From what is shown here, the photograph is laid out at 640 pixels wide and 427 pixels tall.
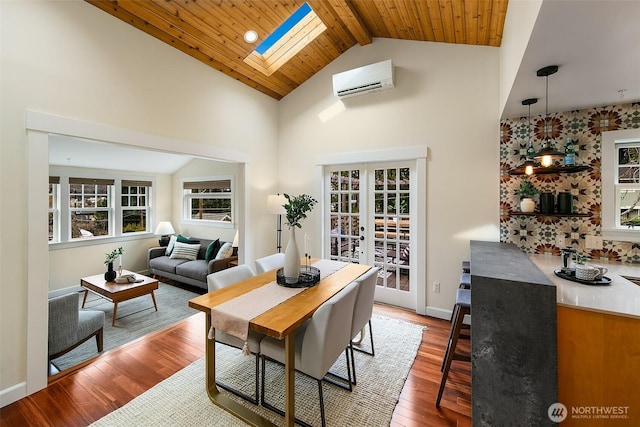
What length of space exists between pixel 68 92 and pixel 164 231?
384 cm

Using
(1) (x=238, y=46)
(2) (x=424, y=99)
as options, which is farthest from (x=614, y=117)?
(1) (x=238, y=46)

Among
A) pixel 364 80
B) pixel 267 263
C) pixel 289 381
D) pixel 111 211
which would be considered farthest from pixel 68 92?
pixel 111 211

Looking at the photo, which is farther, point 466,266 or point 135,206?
point 135,206

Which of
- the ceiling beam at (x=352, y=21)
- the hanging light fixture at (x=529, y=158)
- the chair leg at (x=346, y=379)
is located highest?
the ceiling beam at (x=352, y=21)

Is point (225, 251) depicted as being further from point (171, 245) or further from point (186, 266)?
point (171, 245)

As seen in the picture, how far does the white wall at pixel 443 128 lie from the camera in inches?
115

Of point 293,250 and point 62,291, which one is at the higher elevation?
point 293,250

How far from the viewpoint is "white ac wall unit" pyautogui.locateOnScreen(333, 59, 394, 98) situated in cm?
328

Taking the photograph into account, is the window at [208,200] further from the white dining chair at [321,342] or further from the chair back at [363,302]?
the white dining chair at [321,342]

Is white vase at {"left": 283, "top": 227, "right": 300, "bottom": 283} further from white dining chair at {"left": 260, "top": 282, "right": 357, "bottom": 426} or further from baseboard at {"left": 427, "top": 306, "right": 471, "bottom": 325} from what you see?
baseboard at {"left": 427, "top": 306, "right": 471, "bottom": 325}

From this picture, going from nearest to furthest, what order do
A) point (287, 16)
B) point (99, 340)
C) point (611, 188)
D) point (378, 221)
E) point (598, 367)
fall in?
point (598, 367) → point (611, 188) → point (99, 340) → point (287, 16) → point (378, 221)

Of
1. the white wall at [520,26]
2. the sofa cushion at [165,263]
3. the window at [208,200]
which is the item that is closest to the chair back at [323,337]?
the white wall at [520,26]

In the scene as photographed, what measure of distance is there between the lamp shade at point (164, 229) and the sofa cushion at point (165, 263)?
22.6 inches

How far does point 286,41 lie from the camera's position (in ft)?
11.7
